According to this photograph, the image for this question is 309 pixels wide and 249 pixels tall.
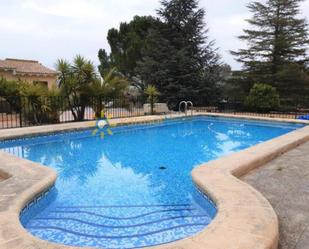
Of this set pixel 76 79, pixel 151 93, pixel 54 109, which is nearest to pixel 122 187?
pixel 54 109

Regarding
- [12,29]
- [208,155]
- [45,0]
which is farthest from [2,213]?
[12,29]

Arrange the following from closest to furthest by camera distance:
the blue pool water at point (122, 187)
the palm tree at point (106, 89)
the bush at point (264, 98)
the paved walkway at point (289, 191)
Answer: the paved walkway at point (289, 191) < the blue pool water at point (122, 187) < the palm tree at point (106, 89) < the bush at point (264, 98)

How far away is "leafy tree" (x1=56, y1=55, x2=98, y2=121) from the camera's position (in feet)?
33.8

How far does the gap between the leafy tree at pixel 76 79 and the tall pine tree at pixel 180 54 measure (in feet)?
23.6

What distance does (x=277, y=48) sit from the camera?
1748 cm

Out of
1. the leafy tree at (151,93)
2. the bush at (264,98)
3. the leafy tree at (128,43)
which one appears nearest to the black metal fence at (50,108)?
the leafy tree at (151,93)

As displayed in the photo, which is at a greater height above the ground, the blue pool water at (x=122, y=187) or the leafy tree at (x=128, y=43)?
the leafy tree at (x=128, y=43)

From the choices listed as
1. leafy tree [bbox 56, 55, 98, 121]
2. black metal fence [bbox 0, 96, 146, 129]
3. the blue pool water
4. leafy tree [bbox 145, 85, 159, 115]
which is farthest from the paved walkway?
leafy tree [bbox 145, 85, 159, 115]

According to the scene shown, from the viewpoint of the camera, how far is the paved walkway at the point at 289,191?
254 centimetres

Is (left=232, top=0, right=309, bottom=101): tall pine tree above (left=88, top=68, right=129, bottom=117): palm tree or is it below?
above

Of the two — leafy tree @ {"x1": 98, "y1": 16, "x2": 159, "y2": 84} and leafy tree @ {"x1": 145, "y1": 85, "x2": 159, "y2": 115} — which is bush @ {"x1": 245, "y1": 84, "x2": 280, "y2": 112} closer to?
leafy tree @ {"x1": 145, "y1": 85, "x2": 159, "y2": 115}

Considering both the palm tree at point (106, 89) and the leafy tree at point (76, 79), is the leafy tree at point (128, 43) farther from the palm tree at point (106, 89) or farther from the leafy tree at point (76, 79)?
the leafy tree at point (76, 79)

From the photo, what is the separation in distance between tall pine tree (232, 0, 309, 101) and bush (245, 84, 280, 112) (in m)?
2.26

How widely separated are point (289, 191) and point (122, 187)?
2526 mm
